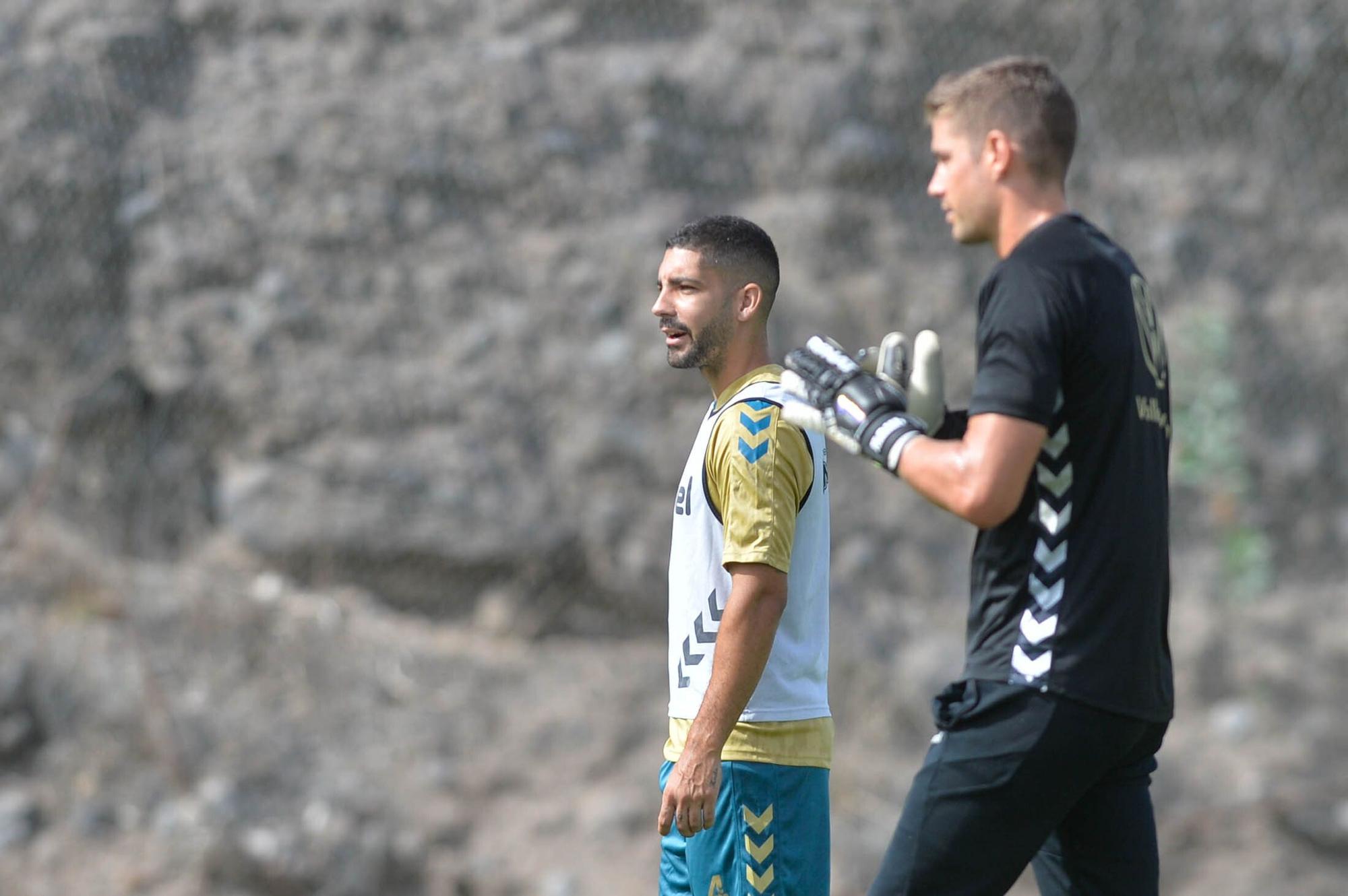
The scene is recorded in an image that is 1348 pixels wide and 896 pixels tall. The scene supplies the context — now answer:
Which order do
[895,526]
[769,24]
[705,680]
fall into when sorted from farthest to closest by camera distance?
[769,24] < [895,526] < [705,680]

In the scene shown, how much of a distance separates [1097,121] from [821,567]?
4512mm

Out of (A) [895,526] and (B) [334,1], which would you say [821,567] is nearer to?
(A) [895,526]

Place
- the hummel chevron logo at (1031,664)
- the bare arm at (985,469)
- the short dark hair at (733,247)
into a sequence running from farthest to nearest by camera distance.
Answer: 1. the short dark hair at (733,247)
2. the hummel chevron logo at (1031,664)
3. the bare arm at (985,469)

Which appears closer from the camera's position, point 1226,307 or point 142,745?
point 142,745

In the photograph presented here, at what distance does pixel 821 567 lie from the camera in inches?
115

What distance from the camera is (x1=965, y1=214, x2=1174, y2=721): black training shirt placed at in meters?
2.56

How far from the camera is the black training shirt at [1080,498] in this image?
2.56 meters

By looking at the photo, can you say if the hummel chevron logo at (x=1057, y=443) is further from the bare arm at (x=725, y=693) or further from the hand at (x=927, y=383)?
the bare arm at (x=725, y=693)

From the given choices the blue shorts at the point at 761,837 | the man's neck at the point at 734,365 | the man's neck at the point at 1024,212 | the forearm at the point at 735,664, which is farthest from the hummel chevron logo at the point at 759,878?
the man's neck at the point at 1024,212

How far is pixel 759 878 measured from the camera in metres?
2.76

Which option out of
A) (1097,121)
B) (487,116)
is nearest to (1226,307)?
(1097,121)

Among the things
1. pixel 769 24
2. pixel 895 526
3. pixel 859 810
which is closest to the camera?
pixel 859 810

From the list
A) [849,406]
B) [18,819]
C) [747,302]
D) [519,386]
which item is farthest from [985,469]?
[18,819]

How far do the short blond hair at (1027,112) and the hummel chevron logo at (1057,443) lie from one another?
18.5 inches
